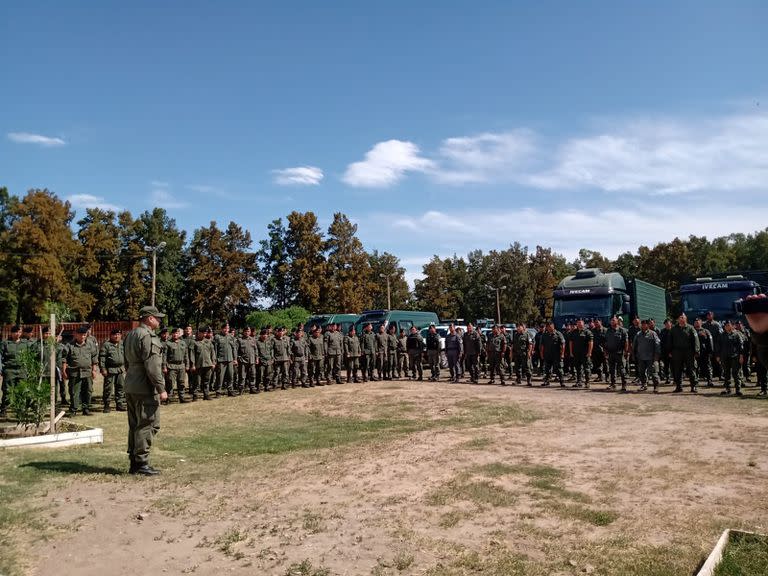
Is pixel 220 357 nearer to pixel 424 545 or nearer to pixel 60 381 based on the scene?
pixel 60 381

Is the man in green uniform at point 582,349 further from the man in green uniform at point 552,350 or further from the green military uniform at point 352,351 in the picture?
the green military uniform at point 352,351

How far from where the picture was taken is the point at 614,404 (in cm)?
1256

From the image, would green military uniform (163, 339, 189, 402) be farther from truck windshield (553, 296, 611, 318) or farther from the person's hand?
the person's hand

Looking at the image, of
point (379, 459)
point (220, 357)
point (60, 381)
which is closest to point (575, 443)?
point (379, 459)

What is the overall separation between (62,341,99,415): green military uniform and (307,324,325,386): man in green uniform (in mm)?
6778

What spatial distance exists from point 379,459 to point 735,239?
3206 inches

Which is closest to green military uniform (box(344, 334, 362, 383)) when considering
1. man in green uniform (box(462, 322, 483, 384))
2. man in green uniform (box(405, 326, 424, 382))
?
man in green uniform (box(405, 326, 424, 382))

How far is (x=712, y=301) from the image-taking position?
59.4 ft

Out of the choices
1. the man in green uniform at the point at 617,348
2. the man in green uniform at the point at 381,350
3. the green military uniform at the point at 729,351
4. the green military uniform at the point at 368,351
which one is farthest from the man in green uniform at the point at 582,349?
the green military uniform at the point at 368,351

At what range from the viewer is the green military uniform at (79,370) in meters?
12.5

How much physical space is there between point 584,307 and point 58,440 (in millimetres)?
15219

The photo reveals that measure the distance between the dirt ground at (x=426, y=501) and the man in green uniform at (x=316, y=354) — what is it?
24.9 ft

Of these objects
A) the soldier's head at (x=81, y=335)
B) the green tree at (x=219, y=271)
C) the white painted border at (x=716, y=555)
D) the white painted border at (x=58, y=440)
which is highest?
the green tree at (x=219, y=271)

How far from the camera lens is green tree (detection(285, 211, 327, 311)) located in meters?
48.1
